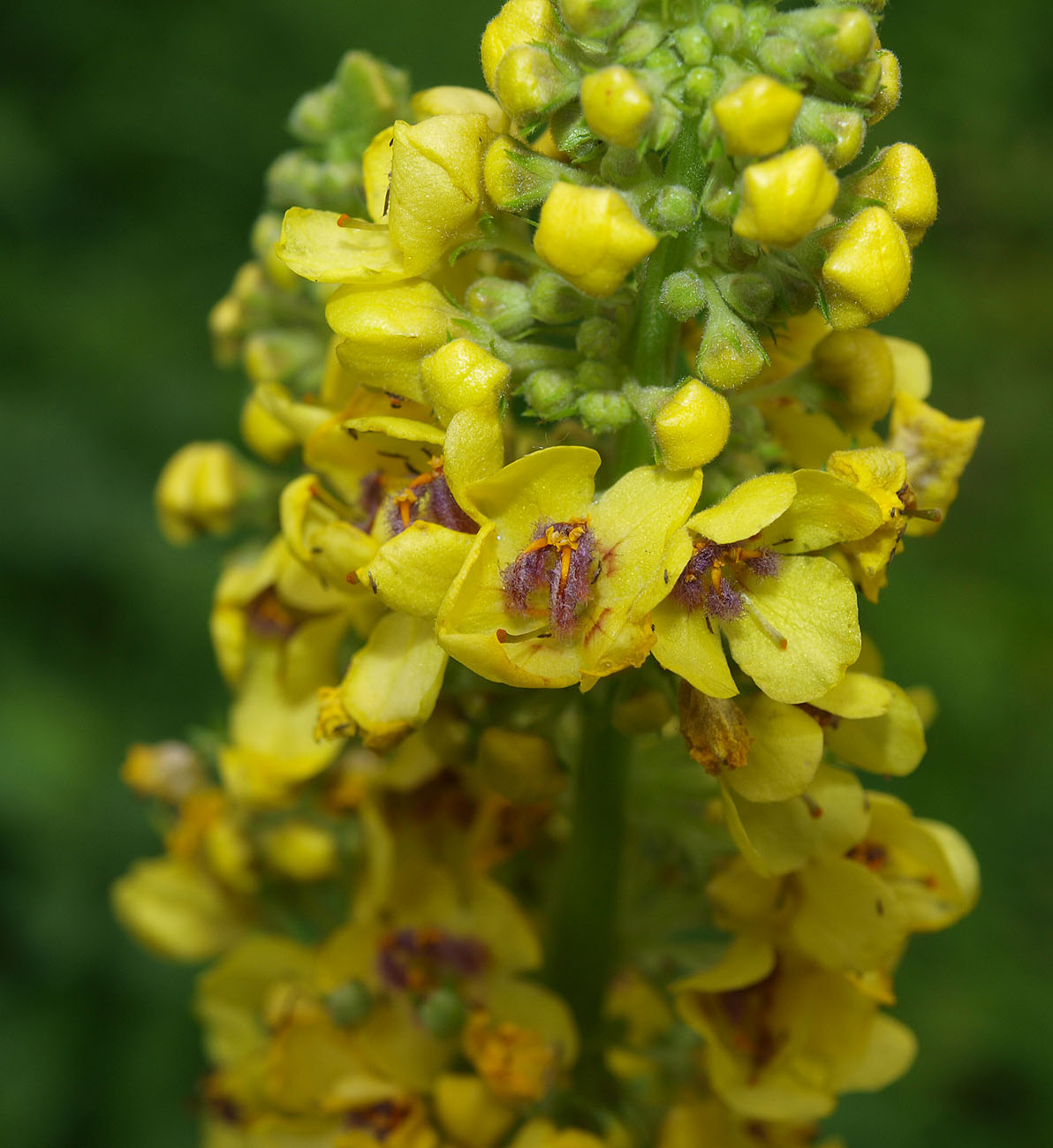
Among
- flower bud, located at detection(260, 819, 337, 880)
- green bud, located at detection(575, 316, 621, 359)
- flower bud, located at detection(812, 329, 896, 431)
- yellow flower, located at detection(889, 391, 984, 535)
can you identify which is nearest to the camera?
green bud, located at detection(575, 316, 621, 359)

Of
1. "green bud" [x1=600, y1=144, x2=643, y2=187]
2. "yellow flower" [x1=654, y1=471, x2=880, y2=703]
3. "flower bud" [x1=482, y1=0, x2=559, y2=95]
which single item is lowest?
"yellow flower" [x1=654, y1=471, x2=880, y2=703]

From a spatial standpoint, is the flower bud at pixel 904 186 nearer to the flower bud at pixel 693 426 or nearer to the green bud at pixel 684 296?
the green bud at pixel 684 296

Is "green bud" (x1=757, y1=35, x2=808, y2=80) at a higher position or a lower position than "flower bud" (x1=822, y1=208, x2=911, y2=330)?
higher

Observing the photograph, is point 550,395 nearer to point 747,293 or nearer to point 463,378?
point 463,378

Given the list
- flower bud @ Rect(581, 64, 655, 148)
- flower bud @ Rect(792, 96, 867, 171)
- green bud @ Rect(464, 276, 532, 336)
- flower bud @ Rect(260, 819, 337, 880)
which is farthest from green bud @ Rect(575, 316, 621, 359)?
flower bud @ Rect(260, 819, 337, 880)

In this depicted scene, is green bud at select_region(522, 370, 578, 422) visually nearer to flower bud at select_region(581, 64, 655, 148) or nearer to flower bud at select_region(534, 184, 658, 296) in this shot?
flower bud at select_region(534, 184, 658, 296)

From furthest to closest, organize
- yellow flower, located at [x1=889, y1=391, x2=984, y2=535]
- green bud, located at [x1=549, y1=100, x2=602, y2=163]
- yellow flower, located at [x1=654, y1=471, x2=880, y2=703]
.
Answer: yellow flower, located at [x1=889, y1=391, x2=984, y2=535], green bud, located at [x1=549, y1=100, x2=602, y2=163], yellow flower, located at [x1=654, y1=471, x2=880, y2=703]
